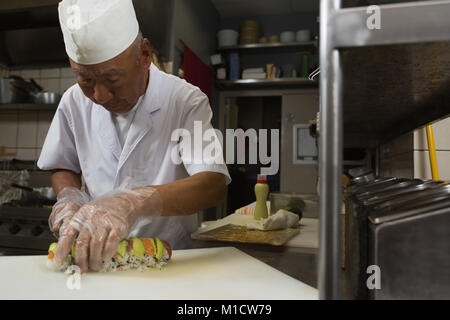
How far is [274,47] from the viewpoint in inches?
152

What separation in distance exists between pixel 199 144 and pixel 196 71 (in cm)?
243

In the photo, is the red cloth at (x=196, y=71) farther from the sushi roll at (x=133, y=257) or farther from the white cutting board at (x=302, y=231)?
the sushi roll at (x=133, y=257)

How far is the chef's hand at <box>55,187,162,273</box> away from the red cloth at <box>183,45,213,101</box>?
8.11 feet

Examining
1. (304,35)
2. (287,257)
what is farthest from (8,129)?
(304,35)

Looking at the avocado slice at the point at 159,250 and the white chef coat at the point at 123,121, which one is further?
the white chef coat at the point at 123,121

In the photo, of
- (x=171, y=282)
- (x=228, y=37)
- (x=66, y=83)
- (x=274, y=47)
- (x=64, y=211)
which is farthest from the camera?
(x=228, y=37)

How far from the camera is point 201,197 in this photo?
3.20 ft

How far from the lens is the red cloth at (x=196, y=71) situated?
310 centimetres

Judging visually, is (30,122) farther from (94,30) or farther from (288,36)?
(288,36)

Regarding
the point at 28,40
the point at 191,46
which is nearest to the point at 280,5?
the point at 191,46

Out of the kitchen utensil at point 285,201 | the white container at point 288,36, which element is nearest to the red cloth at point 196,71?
the white container at point 288,36

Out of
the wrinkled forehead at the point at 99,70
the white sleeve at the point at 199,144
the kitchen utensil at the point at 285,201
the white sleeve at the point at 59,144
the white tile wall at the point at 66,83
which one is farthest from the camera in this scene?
the white tile wall at the point at 66,83

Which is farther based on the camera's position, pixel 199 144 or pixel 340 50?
pixel 199 144
